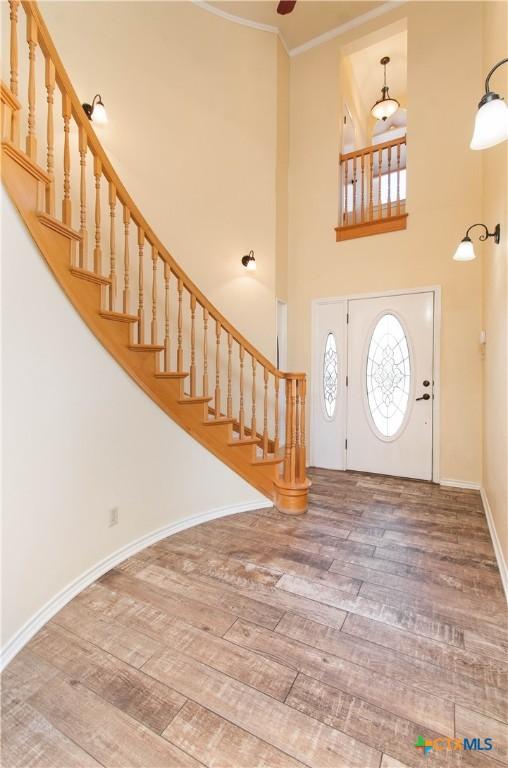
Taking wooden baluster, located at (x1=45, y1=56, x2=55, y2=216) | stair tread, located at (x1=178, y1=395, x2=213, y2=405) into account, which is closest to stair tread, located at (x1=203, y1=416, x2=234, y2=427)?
stair tread, located at (x1=178, y1=395, x2=213, y2=405)

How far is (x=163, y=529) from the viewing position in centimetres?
239

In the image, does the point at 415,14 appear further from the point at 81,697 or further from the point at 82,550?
the point at 81,697

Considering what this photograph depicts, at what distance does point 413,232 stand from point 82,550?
4166mm

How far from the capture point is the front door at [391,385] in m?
3.66

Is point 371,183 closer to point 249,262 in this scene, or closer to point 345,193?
point 345,193

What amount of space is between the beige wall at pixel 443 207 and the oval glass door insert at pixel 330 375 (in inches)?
26.1

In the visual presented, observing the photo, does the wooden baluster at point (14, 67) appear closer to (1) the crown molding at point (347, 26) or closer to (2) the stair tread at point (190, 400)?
(2) the stair tread at point (190, 400)

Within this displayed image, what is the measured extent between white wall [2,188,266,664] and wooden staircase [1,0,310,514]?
4.3 inches

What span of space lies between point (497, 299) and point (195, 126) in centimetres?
331

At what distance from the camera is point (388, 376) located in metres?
3.86

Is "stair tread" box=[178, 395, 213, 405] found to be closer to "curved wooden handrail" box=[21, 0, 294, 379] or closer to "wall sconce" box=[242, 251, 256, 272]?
"curved wooden handrail" box=[21, 0, 294, 379]

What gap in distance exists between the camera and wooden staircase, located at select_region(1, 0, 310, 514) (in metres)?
1.58

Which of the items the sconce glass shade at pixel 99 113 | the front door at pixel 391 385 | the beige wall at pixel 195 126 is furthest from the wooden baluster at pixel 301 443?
the sconce glass shade at pixel 99 113

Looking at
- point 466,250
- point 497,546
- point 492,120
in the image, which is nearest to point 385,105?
point 466,250
